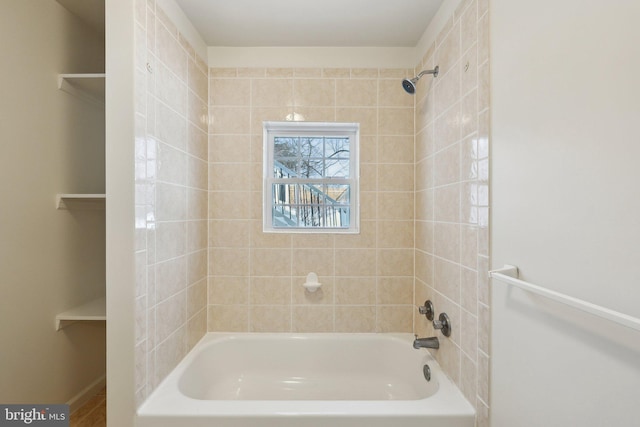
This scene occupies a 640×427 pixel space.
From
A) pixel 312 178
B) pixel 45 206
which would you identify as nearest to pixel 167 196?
pixel 45 206

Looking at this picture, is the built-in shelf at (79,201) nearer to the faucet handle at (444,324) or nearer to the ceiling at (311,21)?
the ceiling at (311,21)

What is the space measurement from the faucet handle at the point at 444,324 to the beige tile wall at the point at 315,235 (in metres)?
0.55

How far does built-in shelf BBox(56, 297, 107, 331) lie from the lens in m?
1.78

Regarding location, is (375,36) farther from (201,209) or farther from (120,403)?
(120,403)

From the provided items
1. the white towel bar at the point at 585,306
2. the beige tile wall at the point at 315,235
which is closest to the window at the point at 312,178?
the beige tile wall at the point at 315,235

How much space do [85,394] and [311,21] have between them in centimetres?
268

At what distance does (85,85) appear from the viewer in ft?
6.31

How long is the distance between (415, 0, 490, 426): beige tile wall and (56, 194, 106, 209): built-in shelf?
1.78 meters

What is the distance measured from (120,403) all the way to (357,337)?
1.37m

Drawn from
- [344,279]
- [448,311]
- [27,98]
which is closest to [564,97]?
[448,311]

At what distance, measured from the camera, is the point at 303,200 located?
234cm

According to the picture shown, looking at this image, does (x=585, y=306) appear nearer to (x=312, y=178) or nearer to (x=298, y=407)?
(x=298, y=407)

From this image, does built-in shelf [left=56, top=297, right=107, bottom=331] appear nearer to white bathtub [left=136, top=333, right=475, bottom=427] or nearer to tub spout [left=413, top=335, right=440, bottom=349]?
white bathtub [left=136, top=333, right=475, bottom=427]

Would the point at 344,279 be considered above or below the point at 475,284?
below
